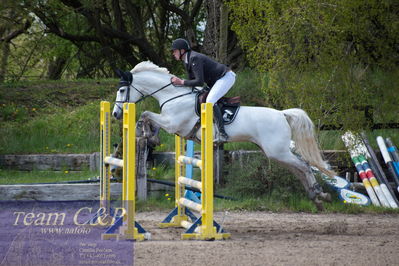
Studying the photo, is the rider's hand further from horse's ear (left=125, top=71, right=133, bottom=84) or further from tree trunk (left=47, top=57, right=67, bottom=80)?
tree trunk (left=47, top=57, right=67, bottom=80)

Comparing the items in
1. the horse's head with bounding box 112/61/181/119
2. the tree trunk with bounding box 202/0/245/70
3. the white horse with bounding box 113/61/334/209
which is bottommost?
the white horse with bounding box 113/61/334/209

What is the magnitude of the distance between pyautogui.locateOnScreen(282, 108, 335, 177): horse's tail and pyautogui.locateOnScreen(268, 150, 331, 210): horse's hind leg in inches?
6.3

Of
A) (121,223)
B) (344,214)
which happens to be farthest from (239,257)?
(344,214)

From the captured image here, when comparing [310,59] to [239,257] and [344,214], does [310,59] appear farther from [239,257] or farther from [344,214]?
[239,257]

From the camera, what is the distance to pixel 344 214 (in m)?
8.35

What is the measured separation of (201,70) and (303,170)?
1819 mm

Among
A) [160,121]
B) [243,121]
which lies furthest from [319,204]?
[160,121]

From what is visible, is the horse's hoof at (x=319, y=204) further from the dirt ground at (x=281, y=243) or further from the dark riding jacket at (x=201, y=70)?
the dark riding jacket at (x=201, y=70)

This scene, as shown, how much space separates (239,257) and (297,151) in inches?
124

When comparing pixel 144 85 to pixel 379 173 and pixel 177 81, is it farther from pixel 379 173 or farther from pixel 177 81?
pixel 379 173

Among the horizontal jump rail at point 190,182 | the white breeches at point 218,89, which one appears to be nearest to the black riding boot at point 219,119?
the white breeches at point 218,89

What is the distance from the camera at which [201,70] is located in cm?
684

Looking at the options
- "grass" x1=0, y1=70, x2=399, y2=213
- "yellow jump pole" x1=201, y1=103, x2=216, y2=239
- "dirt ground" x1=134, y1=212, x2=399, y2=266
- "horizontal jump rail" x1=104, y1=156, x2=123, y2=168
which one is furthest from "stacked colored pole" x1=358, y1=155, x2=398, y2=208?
"horizontal jump rail" x1=104, y1=156, x2=123, y2=168

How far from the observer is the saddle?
7180 mm
